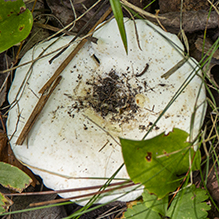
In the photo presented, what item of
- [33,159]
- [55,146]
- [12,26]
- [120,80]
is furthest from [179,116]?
[12,26]

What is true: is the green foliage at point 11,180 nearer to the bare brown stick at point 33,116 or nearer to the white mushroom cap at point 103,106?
the white mushroom cap at point 103,106

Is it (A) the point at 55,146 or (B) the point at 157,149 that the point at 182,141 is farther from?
(A) the point at 55,146

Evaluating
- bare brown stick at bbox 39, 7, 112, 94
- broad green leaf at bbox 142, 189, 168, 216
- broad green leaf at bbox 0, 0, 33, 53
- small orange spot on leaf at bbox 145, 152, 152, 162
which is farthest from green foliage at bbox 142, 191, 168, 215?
broad green leaf at bbox 0, 0, 33, 53

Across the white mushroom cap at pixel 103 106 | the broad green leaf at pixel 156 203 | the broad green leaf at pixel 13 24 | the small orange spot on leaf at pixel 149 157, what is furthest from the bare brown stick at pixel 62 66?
the broad green leaf at pixel 156 203

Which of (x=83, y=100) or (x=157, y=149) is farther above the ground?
(x=83, y=100)

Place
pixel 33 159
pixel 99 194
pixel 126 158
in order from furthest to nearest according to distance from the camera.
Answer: pixel 33 159, pixel 99 194, pixel 126 158

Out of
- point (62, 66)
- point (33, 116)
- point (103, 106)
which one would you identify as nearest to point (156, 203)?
point (103, 106)
